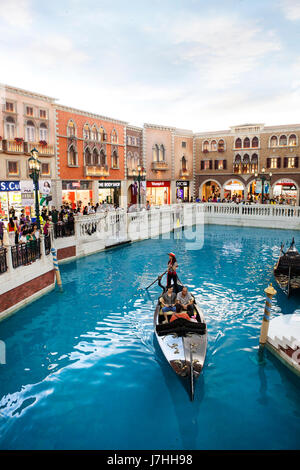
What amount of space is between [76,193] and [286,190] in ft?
68.8

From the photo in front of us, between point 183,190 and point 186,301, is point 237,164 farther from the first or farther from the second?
point 186,301

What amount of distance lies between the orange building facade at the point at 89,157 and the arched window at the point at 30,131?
2.02 metres

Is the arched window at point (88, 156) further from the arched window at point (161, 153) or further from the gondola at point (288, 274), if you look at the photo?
the gondola at point (288, 274)

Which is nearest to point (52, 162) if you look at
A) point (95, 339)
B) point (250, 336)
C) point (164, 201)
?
point (164, 201)

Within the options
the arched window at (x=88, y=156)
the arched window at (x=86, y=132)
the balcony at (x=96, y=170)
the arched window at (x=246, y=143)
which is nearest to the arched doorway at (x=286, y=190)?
the arched window at (x=246, y=143)

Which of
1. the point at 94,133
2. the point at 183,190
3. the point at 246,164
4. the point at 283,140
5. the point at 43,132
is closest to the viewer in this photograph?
the point at 43,132

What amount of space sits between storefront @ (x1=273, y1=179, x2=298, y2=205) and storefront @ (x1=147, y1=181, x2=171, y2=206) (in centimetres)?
1092

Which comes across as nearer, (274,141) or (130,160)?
(130,160)

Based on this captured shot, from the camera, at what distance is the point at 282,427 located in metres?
5.32

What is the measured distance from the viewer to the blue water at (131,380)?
204 inches

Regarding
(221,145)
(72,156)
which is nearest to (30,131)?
(72,156)

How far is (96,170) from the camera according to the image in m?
25.1
